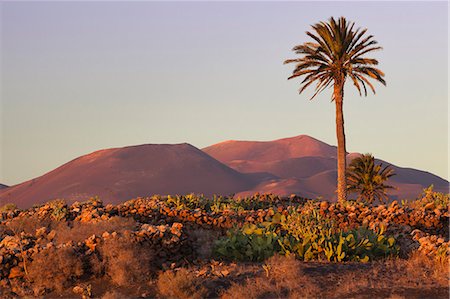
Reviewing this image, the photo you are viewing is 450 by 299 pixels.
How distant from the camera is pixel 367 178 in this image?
37406 millimetres

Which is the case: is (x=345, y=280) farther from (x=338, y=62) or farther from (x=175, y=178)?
(x=175, y=178)

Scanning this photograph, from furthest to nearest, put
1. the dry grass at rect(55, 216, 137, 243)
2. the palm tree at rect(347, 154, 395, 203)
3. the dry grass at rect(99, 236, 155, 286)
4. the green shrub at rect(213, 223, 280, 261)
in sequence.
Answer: the palm tree at rect(347, 154, 395, 203) < the dry grass at rect(55, 216, 137, 243) < the green shrub at rect(213, 223, 280, 261) < the dry grass at rect(99, 236, 155, 286)

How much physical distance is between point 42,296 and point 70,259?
1.06 m

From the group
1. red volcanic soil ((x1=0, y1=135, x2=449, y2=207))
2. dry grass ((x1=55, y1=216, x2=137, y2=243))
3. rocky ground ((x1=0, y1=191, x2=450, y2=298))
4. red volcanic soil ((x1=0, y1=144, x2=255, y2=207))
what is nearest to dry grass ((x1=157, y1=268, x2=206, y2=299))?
rocky ground ((x1=0, y1=191, x2=450, y2=298))

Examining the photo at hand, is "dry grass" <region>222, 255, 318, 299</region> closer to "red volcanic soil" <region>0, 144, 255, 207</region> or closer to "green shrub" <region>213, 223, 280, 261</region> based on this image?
"green shrub" <region>213, 223, 280, 261</region>

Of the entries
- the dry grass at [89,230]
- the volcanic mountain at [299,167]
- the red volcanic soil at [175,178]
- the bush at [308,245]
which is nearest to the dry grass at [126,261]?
the dry grass at [89,230]

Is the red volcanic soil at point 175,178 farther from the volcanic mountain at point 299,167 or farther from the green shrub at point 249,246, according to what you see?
the green shrub at point 249,246

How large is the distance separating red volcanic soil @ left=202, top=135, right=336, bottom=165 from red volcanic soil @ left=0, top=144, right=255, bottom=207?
25.3 meters

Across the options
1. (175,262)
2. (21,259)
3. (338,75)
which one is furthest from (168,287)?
(338,75)

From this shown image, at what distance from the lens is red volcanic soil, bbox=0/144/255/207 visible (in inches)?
4193

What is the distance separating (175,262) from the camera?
16.5 m

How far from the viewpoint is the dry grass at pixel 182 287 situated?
13445 millimetres

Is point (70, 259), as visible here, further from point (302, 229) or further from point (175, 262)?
point (302, 229)

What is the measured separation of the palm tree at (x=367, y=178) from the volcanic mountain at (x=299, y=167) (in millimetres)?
68079
